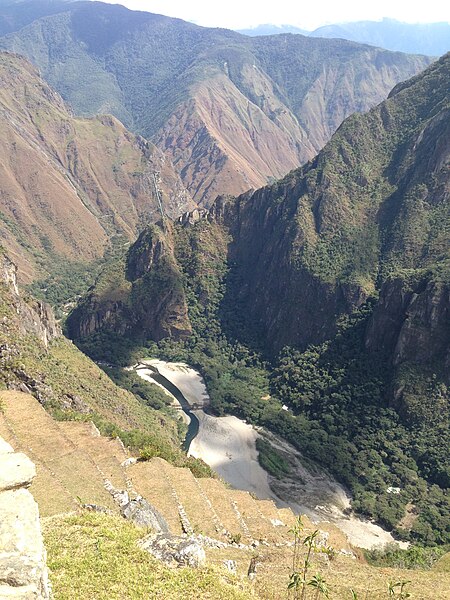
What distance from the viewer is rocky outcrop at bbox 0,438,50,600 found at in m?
15.5

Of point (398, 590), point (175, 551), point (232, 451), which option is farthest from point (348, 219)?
point (175, 551)

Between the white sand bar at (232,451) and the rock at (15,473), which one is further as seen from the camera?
the white sand bar at (232,451)

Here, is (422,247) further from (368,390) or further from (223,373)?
(223,373)

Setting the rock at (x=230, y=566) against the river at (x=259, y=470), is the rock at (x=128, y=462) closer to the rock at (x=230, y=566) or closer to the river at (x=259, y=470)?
the rock at (x=230, y=566)

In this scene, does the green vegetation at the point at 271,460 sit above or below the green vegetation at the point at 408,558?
below

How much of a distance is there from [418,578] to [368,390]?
72618mm

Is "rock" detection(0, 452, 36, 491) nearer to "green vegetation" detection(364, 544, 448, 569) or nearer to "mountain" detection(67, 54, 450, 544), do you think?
"green vegetation" detection(364, 544, 448, 569)

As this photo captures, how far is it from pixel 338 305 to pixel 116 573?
113210 millimetres

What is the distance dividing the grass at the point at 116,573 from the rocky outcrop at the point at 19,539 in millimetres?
5174

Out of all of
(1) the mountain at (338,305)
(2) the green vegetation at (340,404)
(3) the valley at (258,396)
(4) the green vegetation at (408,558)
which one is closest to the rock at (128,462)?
(3) the valley at (258,396)

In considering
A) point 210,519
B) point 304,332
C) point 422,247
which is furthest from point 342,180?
point 210,519

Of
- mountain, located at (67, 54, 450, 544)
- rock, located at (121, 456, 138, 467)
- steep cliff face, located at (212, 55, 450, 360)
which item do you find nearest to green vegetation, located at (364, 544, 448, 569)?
mountain, located at (67, 54, 450, 544)

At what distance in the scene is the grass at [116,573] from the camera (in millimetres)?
22188

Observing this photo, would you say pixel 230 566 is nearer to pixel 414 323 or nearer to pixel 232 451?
pixel 232 451
